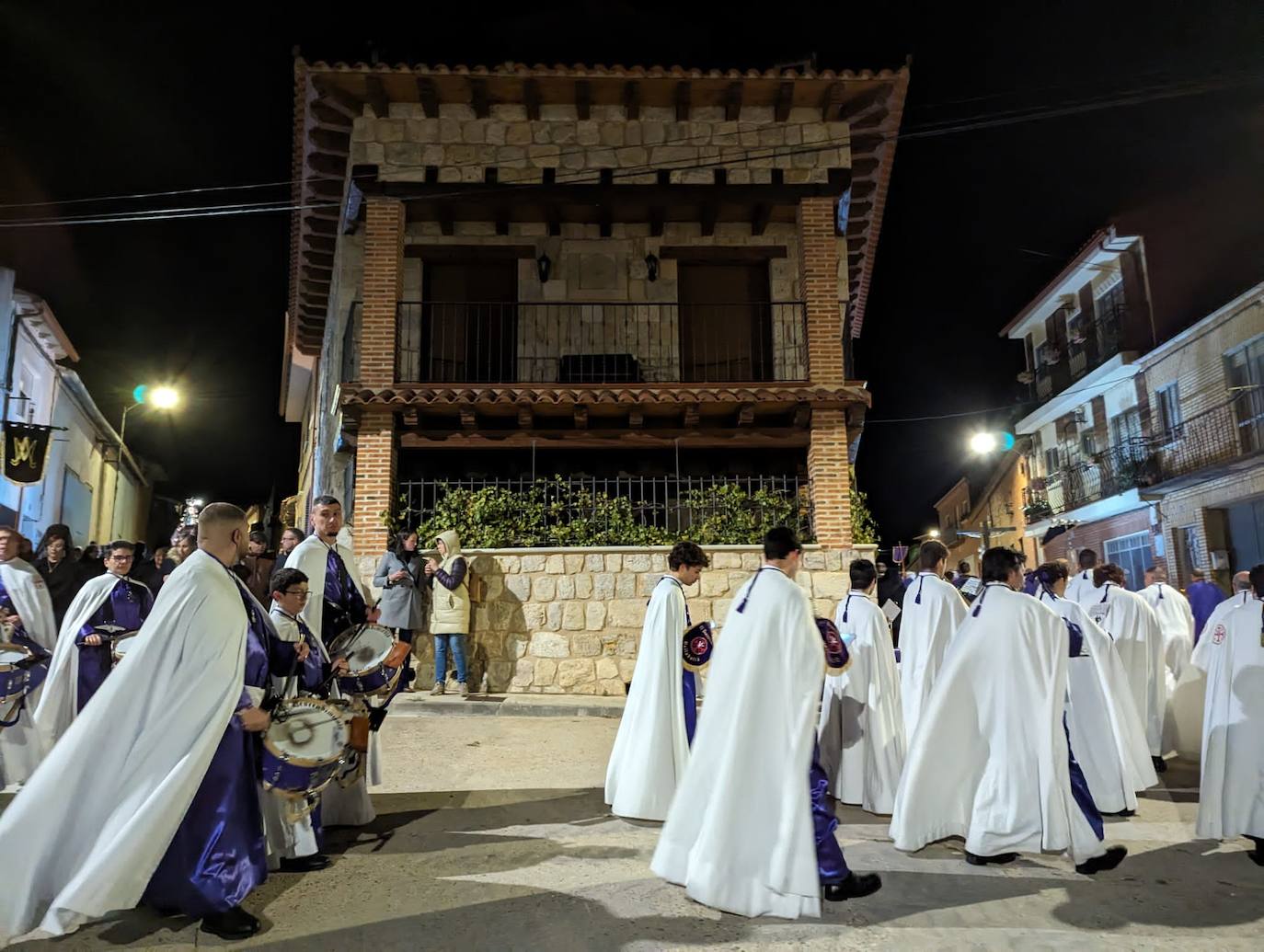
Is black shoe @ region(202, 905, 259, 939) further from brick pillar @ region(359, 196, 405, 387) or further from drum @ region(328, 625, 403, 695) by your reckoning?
brick pillar @ region(359, 196, 405, 387)

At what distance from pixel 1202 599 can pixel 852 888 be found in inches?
349

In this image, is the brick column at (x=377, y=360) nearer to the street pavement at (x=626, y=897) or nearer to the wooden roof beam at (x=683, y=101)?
the wooden roof beam at (x=683, y=101)

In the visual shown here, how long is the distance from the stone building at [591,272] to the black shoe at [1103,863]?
7.43 m

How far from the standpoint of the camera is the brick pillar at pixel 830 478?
1257 centimetres

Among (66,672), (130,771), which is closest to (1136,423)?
(66,672)

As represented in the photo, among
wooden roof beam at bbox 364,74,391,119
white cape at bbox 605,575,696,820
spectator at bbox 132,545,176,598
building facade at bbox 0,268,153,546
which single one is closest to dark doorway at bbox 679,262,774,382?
wooden roof beam at bbox 364,74,391,119

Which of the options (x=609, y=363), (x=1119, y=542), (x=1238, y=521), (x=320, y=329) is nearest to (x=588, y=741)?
(x=609, y=363)

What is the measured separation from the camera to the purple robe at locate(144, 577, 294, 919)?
3.67 m

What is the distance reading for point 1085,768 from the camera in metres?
5.68

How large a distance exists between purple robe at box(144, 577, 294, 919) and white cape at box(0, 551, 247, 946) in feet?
0.35

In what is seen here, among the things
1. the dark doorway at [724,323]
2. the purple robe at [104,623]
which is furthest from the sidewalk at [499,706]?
the dark doorway at [724,323]

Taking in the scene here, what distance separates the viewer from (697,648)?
538 centimetres

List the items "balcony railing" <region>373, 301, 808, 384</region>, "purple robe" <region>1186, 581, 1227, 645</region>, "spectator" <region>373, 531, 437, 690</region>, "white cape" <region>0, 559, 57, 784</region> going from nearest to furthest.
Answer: "white cape" <region>0, 559, 57, 784</region>, "purple robe" <region>1186, 581, 1227, 645</region>, "spectator" <region>373, 531, 437, 690</region>, "balcony railing" <region>373, 301, 808, 384</region>

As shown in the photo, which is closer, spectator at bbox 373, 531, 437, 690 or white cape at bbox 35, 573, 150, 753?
white cape at bbox 35, 573, 150, 753
